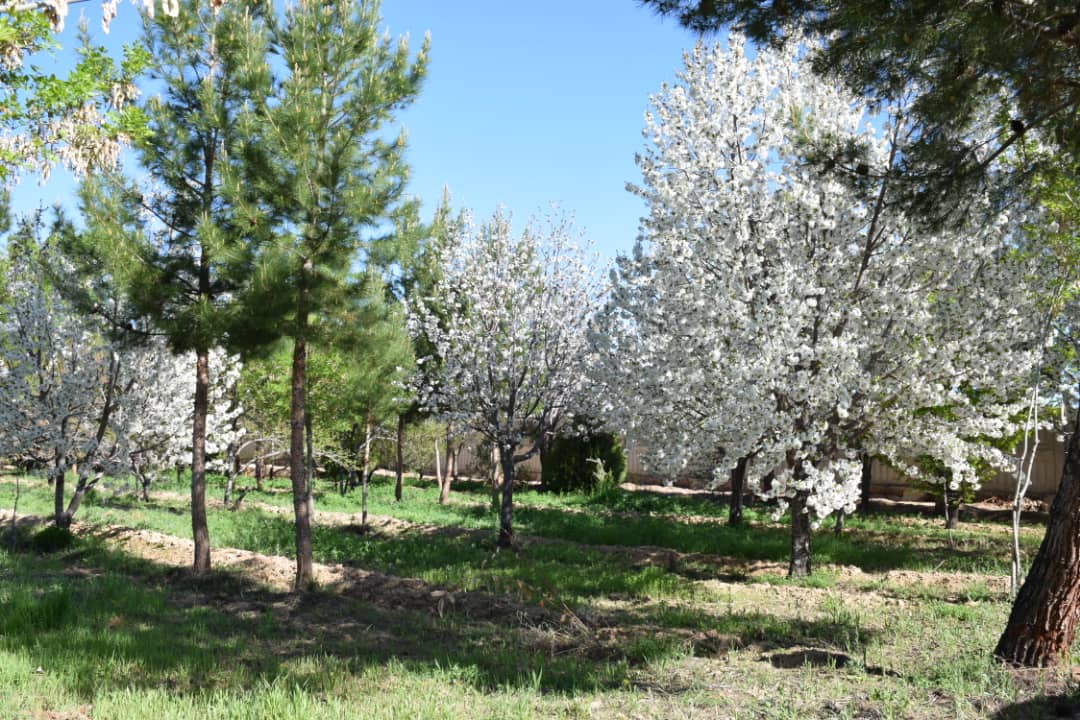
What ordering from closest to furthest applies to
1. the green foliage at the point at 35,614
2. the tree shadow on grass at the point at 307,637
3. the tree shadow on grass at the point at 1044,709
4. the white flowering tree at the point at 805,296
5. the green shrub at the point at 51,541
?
1. the tree shadow on grass at the point at 1044,709
2. the tree shadow on grass at the point at 307,637
3. the green foliage at the point at 35,614
4. the white flowering tree at the point at 805,296
5. the green shrub at the point at 51,541

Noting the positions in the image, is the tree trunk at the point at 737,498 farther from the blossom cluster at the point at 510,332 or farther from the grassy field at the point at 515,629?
the blossom cluster at the point at 510,332

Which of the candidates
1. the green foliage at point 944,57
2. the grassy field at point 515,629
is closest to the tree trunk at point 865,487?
the grassy field at point 515,629

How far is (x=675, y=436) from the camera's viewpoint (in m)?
12.0

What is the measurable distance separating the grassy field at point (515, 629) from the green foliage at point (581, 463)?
35.0ft

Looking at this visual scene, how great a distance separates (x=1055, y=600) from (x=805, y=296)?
4.73 meters

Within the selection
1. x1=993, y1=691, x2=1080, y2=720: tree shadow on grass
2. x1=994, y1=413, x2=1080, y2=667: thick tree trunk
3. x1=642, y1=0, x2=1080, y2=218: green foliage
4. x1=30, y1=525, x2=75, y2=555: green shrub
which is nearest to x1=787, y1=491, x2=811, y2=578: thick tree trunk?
x1=994, y1=413, x2=1080, y2=667: thick tree trunk

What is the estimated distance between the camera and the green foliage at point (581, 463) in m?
25.8

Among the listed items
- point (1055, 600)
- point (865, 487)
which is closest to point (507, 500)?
point (1055, 600)

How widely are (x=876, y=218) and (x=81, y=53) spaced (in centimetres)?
1014

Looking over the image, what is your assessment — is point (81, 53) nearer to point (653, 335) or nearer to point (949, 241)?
point (653, 335)

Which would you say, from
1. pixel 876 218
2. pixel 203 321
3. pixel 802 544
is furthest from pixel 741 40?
pixel 203 321

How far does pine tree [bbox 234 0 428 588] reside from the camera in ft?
31.0

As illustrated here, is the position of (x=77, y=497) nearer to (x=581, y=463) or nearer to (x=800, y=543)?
(x=800, y=543)

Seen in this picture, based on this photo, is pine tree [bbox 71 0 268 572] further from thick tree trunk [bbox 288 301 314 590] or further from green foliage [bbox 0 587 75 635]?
green foliage [bbox 0 587 75 635]
